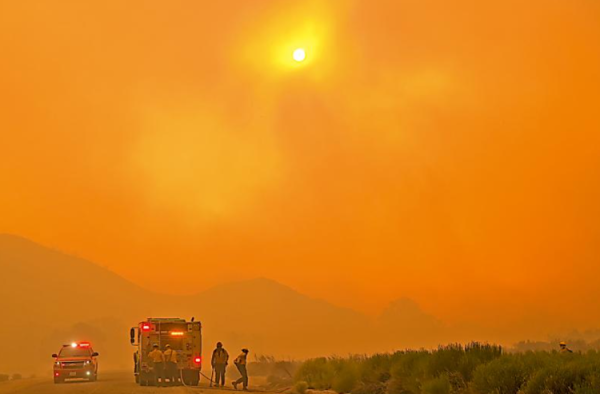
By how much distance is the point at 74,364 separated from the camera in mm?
39531

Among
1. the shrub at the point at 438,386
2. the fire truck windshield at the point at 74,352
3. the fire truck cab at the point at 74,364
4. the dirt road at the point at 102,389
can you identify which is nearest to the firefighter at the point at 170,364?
the dirt road at the point at 102,389

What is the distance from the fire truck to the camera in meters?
34.5

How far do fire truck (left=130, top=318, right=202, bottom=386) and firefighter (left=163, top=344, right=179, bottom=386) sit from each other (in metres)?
0.25

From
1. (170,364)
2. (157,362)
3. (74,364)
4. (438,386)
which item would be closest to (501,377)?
(438,386)

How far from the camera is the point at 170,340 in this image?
3494 centimetres

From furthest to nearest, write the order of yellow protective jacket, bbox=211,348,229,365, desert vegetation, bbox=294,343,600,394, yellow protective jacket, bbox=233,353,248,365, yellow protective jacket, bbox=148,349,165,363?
1. yellow protective jacket, bbox=211,348,229,365
2. yellow protective jacket, bbox=148,349,165,363
3. yellow protective jacket, bbox=233,353,248,365
4. desert vegetation, bbox=294,343,600,394

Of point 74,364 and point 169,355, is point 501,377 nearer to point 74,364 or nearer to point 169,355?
point 169,355

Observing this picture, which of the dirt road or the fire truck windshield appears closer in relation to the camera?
the dirt road

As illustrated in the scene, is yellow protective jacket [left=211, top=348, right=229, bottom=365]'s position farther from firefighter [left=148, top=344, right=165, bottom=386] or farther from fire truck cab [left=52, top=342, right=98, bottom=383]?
fire truck cab [left=52, top=342, right=98, bottom=383]

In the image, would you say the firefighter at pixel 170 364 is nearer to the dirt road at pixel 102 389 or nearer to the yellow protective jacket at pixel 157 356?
the yellow protective jacket at pixel 157 356

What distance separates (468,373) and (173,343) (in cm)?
1902

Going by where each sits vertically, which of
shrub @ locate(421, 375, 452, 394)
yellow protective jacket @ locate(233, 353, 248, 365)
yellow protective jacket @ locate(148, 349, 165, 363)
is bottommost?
shrub @ locate(421, 375, 452, 394)

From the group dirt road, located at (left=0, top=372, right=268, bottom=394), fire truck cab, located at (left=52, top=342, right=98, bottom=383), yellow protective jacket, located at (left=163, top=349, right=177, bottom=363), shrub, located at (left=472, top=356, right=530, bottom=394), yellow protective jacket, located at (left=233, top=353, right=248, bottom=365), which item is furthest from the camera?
fire truck cab, located at (left=52, top=342, right=98, bottom=383)

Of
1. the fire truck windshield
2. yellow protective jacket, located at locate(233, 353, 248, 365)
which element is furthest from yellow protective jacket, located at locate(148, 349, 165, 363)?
the fire truck windshield
